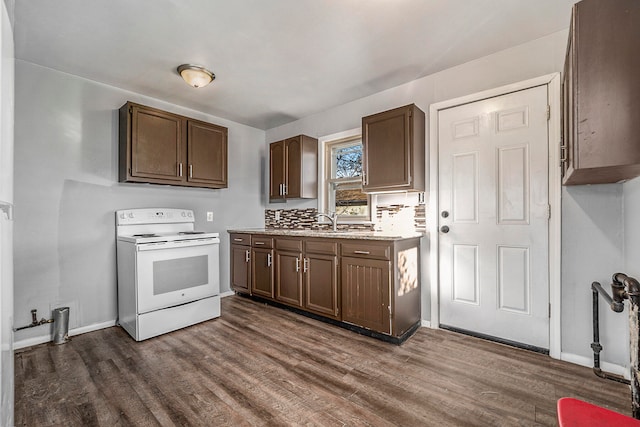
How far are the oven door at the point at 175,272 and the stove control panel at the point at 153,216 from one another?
0.58m

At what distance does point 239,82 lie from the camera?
118 inches

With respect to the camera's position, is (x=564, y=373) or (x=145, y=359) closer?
(x=564, y=373)

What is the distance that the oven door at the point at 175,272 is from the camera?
265 cm

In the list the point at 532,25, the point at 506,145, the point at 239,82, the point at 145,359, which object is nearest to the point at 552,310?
the point at 506,145

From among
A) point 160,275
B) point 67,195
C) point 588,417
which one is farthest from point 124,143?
point 588,417

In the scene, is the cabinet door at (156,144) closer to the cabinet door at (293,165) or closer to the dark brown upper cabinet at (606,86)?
the cabinet door at (293,165)

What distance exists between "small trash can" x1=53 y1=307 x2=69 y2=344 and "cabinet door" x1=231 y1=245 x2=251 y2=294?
1.73 m

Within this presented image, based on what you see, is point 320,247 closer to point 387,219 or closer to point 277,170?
point 387,219

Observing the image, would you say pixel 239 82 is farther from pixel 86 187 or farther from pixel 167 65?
pixel 86 187

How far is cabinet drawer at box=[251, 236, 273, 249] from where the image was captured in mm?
3440

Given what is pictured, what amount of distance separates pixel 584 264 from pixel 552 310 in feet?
1.34

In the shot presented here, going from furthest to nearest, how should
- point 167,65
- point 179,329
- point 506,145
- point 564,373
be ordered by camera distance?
1. point 179,329
2. point 167,65
3. point 506,145
4. point 564,373

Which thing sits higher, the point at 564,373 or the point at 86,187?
the point at 86,187

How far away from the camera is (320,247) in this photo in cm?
293
